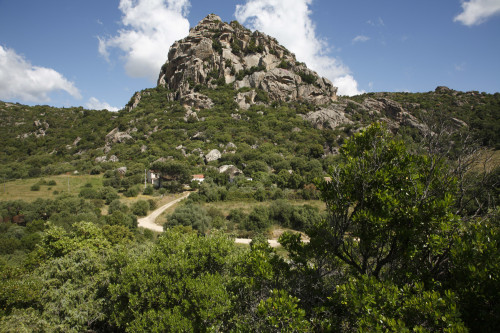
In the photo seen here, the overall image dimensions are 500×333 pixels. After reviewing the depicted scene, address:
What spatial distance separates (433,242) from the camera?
4145 millimetres

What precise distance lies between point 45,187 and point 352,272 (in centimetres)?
4972

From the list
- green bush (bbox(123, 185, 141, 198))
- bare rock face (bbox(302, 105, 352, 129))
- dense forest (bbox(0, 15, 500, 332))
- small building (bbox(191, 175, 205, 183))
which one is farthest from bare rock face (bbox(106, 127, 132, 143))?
bare rock face (bbox(302, 105, 352, 129))

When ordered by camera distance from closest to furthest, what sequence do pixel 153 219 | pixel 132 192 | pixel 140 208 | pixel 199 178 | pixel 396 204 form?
1. pixel 396 204
2. pixel 153 219
3. pixel 140 208
4. pixel 132 192
5. pixel 199 178

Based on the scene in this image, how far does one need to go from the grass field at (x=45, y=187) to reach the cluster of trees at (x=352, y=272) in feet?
111

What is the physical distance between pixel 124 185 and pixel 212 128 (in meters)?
28.4

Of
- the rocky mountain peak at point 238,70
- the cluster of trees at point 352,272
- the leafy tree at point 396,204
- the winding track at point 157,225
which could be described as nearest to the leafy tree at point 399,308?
the cluster of trees at point 352,272

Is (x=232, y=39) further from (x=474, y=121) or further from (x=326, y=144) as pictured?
(x=474, y=121)

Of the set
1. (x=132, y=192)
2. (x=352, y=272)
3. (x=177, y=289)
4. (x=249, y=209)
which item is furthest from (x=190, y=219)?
(x=352, y=272)

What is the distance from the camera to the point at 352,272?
5.45 m

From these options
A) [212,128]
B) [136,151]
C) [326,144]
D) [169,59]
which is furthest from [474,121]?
[169,59]

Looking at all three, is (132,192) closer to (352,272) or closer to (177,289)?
(177,289)

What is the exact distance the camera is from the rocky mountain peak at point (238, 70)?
79.2m

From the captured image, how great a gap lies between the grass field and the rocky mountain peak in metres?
40.5

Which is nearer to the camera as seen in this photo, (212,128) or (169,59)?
(212,128)
